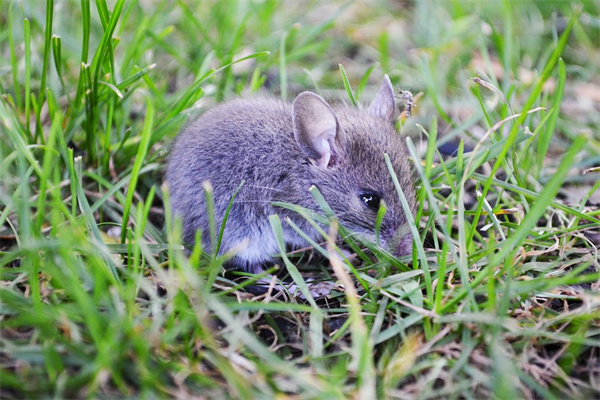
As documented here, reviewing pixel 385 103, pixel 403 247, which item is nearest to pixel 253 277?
pixel 403 247

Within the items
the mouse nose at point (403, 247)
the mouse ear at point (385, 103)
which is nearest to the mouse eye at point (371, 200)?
the mouse nose at point (403, 247)

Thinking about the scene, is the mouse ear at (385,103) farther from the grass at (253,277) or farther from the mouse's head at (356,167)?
the grass at (253,277)

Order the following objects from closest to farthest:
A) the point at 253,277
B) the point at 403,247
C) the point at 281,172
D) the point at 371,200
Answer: the point at 253,277 < the point at 403,247 < the point at 371,200 < the point at 281,172

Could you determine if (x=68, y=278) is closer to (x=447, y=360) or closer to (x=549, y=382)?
(x=447, y=360)

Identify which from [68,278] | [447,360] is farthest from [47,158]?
[447,360]

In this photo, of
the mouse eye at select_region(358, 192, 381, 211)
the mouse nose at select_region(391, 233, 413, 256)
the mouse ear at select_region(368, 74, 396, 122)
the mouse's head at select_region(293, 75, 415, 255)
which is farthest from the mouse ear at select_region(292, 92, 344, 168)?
the mouse nose at select_region(391, 233, 413, 256)

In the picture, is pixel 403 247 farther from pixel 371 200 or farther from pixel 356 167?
pixel 356 167
